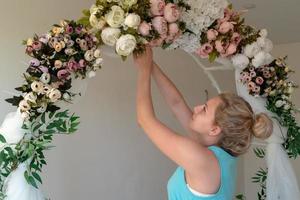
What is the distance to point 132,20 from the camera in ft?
5.67

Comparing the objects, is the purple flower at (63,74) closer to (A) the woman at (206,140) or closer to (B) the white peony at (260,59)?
(A) the woman at (206,140)

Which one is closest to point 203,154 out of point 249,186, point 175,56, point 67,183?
point 67,183

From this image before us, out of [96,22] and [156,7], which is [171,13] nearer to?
[156,7]

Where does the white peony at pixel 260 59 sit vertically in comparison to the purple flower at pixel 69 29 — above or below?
above

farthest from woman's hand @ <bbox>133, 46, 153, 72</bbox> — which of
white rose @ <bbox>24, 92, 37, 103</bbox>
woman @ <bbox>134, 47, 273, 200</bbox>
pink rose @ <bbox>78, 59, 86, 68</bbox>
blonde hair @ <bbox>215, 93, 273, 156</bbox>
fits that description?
white rose @ <bbox>24, 92, 37, 103</bbox>

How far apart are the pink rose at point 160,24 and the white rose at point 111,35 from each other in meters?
0.17

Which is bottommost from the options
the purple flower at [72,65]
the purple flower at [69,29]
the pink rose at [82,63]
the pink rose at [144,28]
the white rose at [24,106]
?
the white rose at [24,106]

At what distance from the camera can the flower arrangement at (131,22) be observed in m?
1.74

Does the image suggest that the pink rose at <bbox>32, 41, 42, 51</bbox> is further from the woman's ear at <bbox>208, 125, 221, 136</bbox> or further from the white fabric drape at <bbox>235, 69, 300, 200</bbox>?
the white fabric drape at <bbox>235, 69, 300, 200</bbox>

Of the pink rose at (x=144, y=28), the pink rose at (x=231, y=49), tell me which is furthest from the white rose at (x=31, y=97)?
the pink rose at (x=231, y=49)

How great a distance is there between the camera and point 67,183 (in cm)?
295

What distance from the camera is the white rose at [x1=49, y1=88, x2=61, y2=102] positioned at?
169 cm

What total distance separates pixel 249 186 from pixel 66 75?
3875mm

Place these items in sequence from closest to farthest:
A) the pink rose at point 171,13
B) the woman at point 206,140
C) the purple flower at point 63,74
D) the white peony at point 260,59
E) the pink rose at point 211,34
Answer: the woman at point 206,140, the purple flower at point 63,74, the pink rose at point 171,13, the pink rose at point 211,34, the white peony at point 260,59
